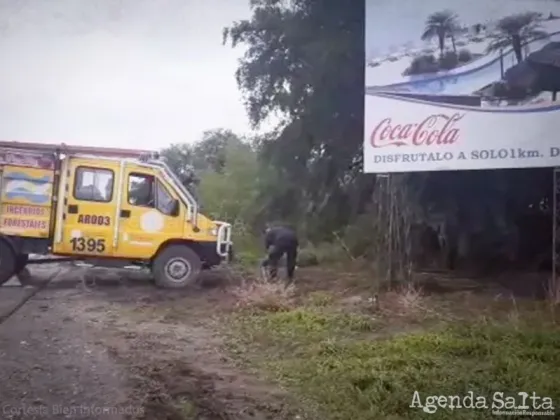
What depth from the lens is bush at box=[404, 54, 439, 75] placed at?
2.89m

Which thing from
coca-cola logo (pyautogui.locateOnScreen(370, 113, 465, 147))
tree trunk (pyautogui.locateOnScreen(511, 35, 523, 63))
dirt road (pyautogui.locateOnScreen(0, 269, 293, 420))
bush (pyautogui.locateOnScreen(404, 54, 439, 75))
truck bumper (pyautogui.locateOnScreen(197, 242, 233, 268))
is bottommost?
dirt road (pyautogui.locateOnScreen(0, 269, 293, 420))

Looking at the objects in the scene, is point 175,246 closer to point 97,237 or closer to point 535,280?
point 97,237

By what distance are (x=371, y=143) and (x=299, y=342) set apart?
0.95 m

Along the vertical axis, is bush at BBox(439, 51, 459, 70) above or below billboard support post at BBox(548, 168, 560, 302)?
above

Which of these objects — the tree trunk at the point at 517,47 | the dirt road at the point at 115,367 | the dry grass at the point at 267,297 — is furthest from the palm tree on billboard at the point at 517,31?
the dirt road at the point at 115,367

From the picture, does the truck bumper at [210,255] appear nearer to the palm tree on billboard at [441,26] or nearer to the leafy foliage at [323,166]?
the leafy foliage at [323,166]

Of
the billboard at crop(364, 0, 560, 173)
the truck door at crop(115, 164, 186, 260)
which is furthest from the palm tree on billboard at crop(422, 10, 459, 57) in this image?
the truck door at crop(115, 164, 186, 260)

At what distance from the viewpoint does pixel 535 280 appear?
9.42 ft

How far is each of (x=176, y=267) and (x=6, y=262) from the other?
2.87 ft

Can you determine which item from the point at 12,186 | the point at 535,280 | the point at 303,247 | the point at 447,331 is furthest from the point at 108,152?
the point at 535,280

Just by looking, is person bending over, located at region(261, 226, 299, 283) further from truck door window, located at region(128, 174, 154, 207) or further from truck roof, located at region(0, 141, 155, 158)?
truck door window, located at region(128, 174, 154, 207)

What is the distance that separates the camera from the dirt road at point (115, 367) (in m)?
2.07

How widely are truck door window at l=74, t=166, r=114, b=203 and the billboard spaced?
1510mm

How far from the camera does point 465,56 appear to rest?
113 inches
